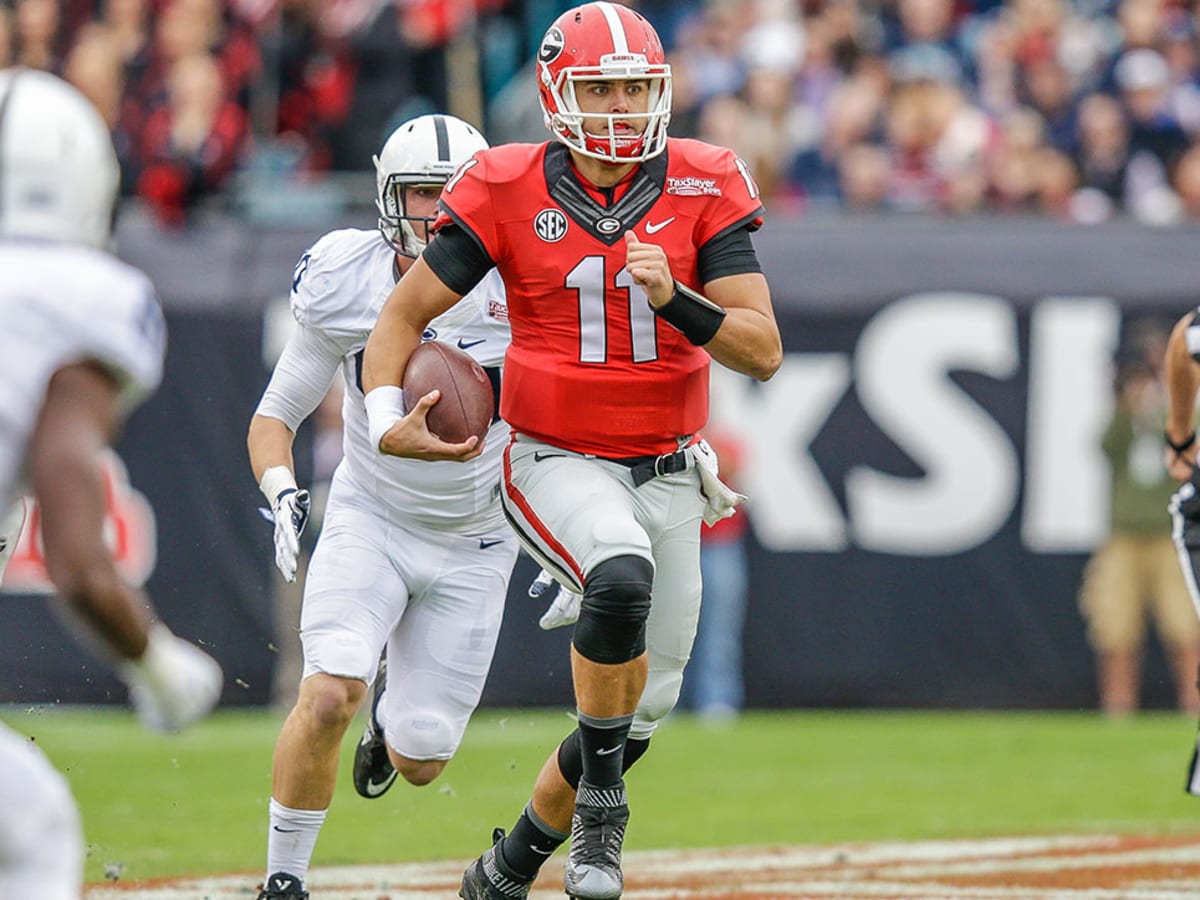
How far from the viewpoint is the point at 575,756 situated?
5039 mm

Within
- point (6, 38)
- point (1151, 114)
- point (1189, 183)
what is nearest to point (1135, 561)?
point (1189, 183)

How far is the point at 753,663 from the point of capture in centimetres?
1106

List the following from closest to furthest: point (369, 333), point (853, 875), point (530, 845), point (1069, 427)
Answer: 1. point (530, 845)
2. point (369, 333)
3. point (853, 875)
4. point (1069, 427)

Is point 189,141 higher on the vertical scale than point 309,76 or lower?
lower

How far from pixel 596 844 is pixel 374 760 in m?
1.33

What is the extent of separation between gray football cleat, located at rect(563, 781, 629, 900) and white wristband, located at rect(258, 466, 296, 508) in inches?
44.3

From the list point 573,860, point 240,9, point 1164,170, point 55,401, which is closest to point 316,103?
point 240,9

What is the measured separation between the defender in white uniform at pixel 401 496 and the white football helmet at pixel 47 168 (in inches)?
77.7

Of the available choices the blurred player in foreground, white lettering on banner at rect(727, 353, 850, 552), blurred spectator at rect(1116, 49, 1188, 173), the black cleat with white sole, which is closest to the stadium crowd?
blurred spectator at rect(1116, 49, 1188, 173)

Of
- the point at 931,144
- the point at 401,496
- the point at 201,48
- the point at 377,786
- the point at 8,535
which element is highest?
the point at 201,48

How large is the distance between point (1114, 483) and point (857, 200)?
216cm

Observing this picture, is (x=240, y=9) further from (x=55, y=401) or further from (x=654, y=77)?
(x=55, y=401)

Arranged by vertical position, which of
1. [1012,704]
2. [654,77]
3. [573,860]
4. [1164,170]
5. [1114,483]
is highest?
[654,77]

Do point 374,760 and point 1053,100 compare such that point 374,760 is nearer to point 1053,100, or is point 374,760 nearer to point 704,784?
point 704,784
